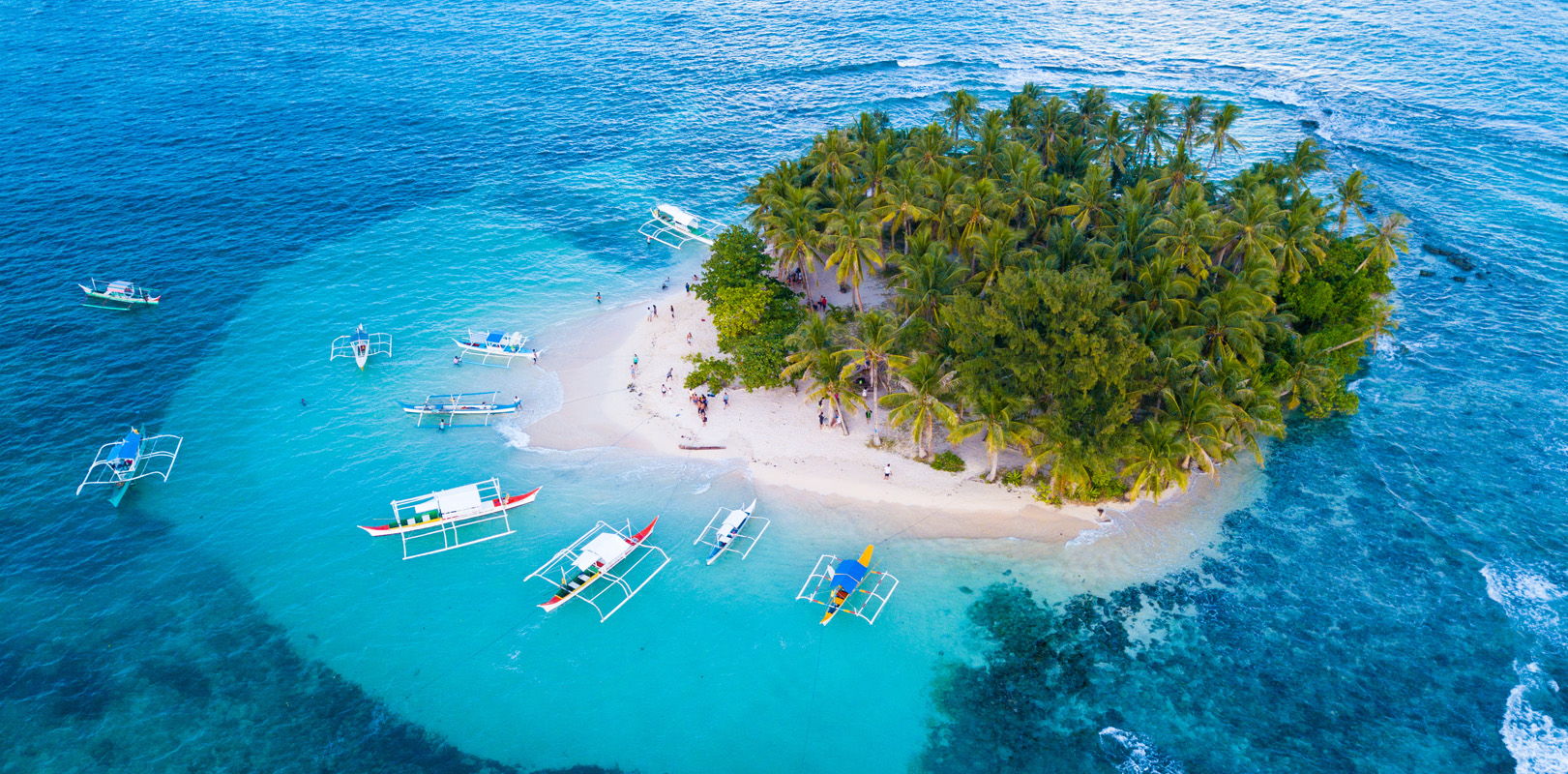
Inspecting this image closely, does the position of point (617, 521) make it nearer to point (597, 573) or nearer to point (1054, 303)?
point (597, 573)

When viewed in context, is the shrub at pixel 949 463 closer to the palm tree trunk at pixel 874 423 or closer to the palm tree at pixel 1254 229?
the palm tree trunk at pixel 874 423

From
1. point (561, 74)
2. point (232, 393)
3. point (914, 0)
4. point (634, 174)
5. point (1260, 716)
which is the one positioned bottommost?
point (1260, 716)

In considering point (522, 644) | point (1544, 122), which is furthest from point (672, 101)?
point (1544, 122)

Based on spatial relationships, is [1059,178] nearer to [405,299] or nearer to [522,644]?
[522,644]

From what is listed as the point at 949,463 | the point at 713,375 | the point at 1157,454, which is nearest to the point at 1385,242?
the point at 1157,454

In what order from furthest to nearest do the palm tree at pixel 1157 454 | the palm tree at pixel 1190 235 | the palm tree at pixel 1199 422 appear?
the palm tree at pixel 1190 235 < the palm tree at pixel 1157 454 < the palm tree at pixel 1199 422

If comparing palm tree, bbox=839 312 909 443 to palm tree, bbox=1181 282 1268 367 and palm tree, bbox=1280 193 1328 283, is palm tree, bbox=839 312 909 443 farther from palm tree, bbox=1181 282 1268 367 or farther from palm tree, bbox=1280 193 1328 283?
palm tree, bbox=1280 193 1328 283

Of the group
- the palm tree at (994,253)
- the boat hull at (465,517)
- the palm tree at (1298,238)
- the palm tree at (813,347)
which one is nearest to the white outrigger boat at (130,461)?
the boat hull at (465,517)
